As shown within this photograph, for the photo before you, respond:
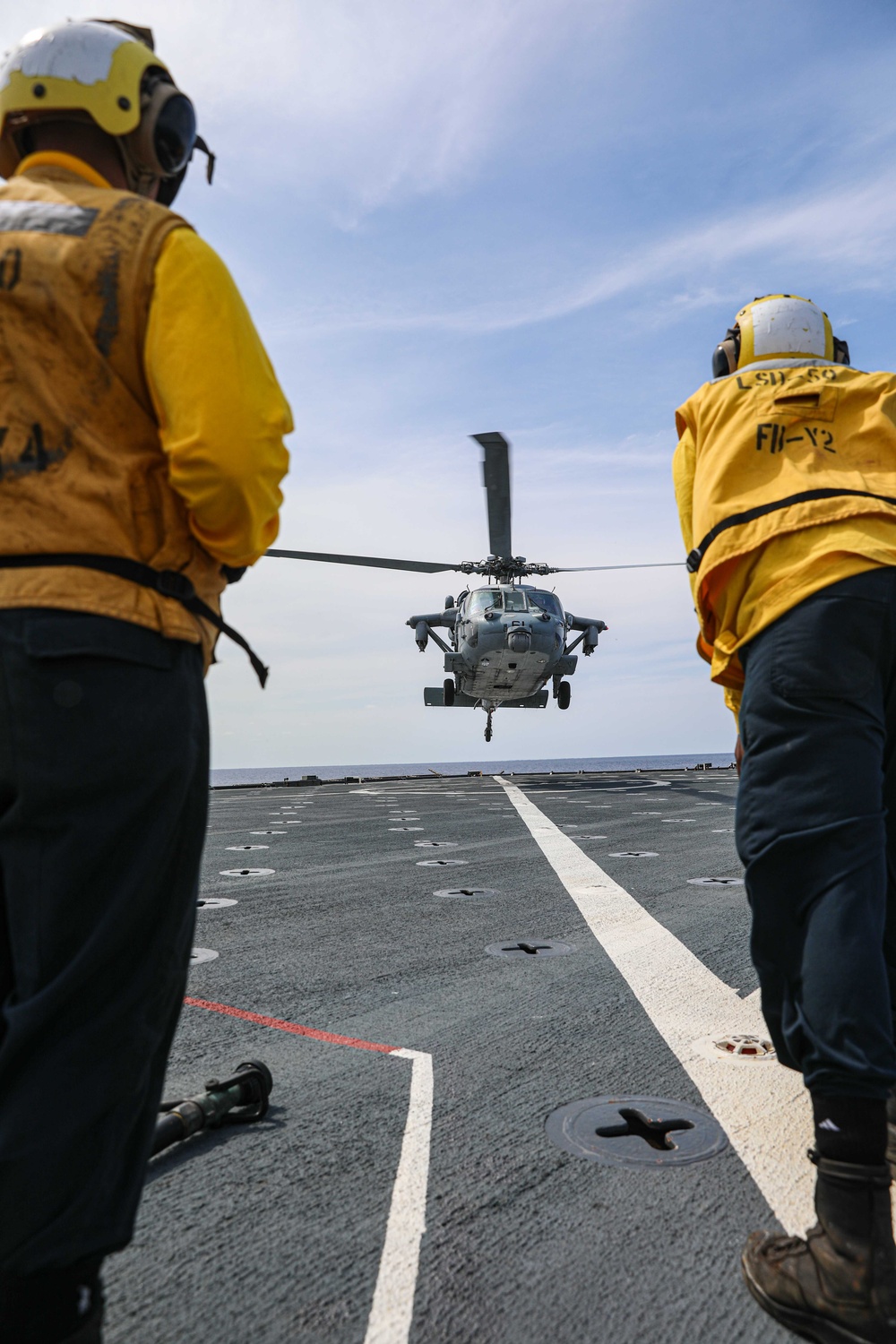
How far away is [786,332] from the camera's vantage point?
2.05 meters

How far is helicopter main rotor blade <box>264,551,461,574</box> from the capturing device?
18.6 meters

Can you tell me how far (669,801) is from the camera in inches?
599

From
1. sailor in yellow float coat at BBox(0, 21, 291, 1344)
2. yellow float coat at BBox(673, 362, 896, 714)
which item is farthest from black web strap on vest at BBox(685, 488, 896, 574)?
sailor in yellow float coat at BBox(0, 21, 291, 1344)

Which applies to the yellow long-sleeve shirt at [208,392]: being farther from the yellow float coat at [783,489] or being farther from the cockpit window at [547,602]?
the cockpit window at [547,602]

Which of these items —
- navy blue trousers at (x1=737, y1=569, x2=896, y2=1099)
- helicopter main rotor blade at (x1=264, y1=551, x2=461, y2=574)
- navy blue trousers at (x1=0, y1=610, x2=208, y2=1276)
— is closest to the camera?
navy blue trousers at (x1=0, y1=610, x2=208, y2=1276)

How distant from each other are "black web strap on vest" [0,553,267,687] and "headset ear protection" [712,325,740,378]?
57.4 inches

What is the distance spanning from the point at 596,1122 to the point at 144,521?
1.82m

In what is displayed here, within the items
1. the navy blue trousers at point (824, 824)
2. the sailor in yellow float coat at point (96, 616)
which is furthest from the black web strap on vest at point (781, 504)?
the sailor in yellow float coat at point (96, 616)

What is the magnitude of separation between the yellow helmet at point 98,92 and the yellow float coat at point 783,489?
1310mm

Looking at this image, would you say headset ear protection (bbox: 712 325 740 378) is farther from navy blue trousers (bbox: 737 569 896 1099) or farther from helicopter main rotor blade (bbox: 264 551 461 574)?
helicopter main rotor blade (bbox: 264 551 461 574)

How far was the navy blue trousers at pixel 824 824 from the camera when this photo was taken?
1.50 meters

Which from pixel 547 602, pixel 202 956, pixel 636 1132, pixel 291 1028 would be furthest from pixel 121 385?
pixel 547 602

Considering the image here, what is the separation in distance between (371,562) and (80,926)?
19477mm

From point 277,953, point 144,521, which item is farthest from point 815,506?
point 277,953
